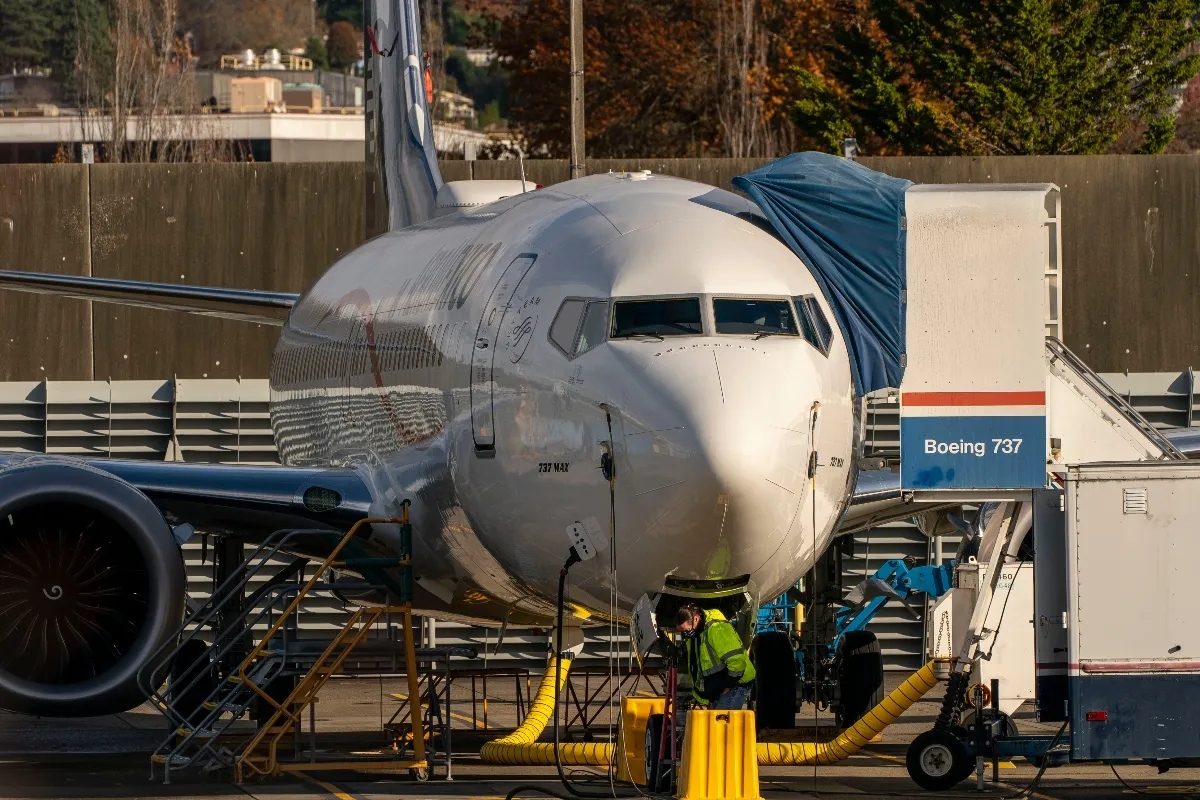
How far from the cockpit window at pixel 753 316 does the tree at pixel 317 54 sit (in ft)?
557

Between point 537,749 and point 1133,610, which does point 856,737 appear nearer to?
point 537,749

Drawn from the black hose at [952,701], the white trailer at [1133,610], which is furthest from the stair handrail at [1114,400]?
the black hose at [952,701]

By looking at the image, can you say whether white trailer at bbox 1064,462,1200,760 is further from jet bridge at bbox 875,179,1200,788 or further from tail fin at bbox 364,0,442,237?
tail fin at bbox 364,0,442,237

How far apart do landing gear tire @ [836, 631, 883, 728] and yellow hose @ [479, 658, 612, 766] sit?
2729 millimetres

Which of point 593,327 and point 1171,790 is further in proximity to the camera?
point 1171,790

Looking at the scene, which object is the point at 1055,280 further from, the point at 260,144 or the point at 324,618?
the point at 260,144

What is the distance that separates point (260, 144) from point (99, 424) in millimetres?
91233

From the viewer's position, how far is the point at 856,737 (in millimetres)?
16000

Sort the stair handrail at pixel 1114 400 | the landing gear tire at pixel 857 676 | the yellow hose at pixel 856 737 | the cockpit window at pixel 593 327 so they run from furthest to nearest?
the landing gear tire at pixel 857 676 → the yellow hose at pixel 856 737 → the stair handrail at pixel 1114 400 → the cockpit window at pixel 593 327

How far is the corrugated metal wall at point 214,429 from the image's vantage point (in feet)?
91.6

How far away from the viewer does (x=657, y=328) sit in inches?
516

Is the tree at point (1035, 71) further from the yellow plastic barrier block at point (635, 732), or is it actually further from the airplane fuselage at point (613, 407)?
the yellow plastic barrier block at point (635, 732)

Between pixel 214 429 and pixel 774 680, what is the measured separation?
11973 millimetres

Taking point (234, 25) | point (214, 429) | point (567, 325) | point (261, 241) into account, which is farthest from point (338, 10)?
point (567, 325)
